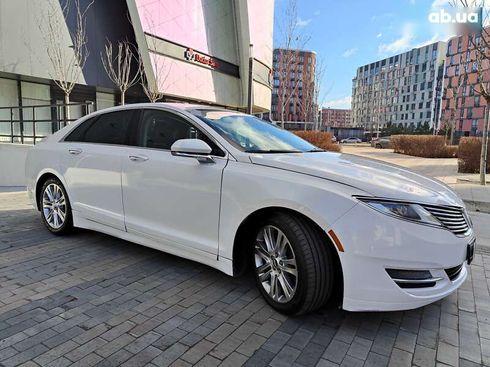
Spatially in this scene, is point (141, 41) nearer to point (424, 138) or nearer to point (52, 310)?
point (52, 310)

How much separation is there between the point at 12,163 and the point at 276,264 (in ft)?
30.4

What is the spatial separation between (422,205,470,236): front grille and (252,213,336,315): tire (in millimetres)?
767

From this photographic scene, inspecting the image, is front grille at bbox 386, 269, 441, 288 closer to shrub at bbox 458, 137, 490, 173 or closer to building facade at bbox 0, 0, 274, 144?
building facade at bbox 0, 0, 274, 144

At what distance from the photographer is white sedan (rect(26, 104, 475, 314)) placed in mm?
2500

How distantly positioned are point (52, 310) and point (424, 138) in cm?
2518

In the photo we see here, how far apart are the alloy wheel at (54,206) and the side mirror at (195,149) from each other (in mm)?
2230

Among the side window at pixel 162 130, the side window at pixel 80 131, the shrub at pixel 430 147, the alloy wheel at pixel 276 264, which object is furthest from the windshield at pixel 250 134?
the shrub at pixel 430 147

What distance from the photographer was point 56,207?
4.75m

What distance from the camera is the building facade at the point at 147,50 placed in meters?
12.9

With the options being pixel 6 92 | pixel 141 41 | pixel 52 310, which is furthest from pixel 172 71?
pixel 52 310

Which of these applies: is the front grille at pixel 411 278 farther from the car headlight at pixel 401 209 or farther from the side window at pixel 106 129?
the side window at pixel 106 129

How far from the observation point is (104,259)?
404cm

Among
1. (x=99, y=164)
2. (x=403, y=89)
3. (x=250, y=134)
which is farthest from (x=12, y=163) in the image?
(x=403, y=89)

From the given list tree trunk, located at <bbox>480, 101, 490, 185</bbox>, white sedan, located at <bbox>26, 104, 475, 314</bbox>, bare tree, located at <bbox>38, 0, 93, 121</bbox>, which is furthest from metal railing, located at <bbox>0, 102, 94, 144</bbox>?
tree trunk, located at <bbox>480, 101, 490, 185</bbox>
